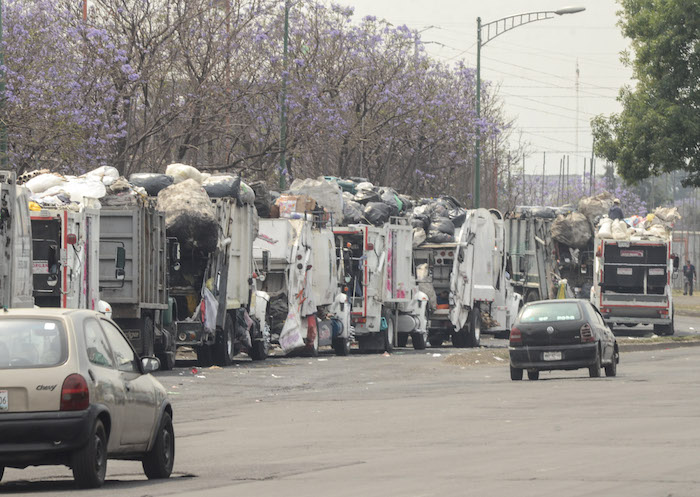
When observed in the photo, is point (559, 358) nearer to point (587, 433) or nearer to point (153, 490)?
point (587, 433)

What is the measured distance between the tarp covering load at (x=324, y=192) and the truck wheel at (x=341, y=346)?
2879mm

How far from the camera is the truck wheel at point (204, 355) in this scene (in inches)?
1035

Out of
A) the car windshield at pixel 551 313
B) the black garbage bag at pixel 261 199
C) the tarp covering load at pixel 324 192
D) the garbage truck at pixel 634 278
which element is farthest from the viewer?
the garbage truck at pixel 634 278

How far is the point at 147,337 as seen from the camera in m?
23.5

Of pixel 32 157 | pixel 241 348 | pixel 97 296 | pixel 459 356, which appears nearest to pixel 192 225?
pixel 97 296

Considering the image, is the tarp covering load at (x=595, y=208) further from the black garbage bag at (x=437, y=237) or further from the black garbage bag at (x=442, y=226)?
the black garbage bag at (x=437, y=237)

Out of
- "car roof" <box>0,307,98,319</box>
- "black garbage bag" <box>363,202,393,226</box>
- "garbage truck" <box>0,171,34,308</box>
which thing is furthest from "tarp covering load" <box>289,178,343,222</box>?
"car roof" <box>0,307,98,319</box>

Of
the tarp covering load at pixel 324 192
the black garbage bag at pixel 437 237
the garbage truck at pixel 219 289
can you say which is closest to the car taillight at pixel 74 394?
the garbage truck at pixel 219 289

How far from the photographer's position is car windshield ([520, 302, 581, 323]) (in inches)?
924

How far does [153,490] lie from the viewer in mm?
10547

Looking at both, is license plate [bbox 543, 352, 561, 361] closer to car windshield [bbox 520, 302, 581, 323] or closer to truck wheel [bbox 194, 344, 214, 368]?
car windshield [bbox 520, 302, 581, 323]

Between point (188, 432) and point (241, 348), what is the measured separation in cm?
1306

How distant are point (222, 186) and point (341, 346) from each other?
5.76 metres

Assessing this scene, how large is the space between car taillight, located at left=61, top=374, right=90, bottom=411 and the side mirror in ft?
42.6
